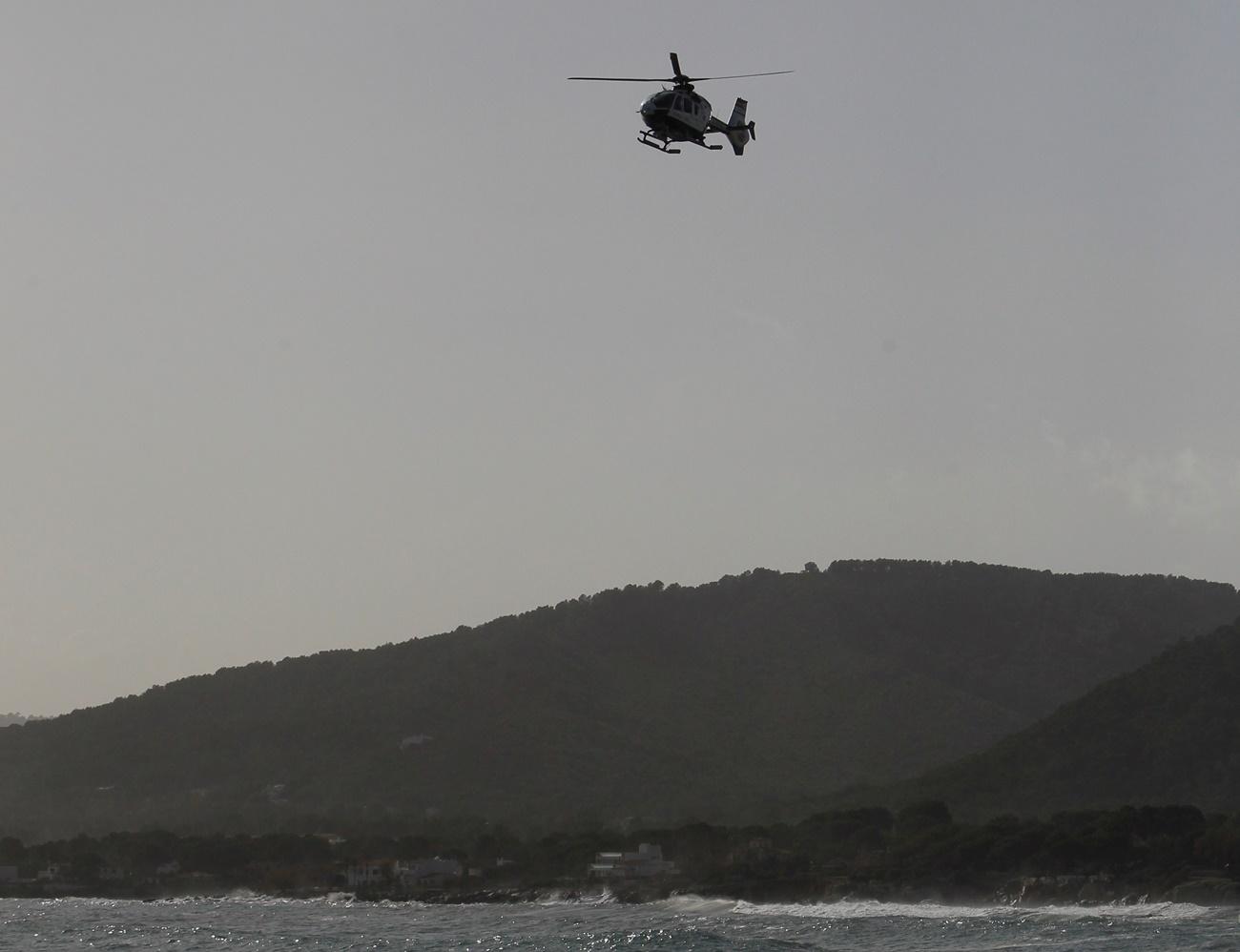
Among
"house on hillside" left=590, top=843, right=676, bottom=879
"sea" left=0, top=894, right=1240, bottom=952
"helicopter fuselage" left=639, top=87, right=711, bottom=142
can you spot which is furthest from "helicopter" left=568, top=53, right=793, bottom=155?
"house on hillside" left=590, top=843, right=676, bottom=879

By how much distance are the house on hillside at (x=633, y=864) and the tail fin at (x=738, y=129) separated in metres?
81.2

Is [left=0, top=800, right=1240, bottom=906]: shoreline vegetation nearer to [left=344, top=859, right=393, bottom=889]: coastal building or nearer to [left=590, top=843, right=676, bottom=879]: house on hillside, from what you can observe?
[left=344, top=859, right=393, bottom=889]: coastal building

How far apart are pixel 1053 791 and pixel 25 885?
300 ft

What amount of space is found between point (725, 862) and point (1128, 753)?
44.6 metres

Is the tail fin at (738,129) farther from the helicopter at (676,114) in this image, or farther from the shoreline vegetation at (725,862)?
the shoreline vegetation at (725,862)

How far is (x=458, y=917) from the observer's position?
12419 cm

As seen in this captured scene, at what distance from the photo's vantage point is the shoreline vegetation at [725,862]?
11844 cm

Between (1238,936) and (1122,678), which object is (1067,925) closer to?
(1238,936)

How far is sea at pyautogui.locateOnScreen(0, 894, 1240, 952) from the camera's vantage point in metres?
91.4

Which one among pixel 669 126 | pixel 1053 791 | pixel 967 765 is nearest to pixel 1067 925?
pixel 669 126

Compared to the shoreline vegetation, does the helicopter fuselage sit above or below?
above

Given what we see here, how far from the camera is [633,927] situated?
347 feet

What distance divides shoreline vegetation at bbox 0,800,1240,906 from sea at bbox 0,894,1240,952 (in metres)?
3.74

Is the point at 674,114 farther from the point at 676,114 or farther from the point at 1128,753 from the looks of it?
the point at 1128,753
